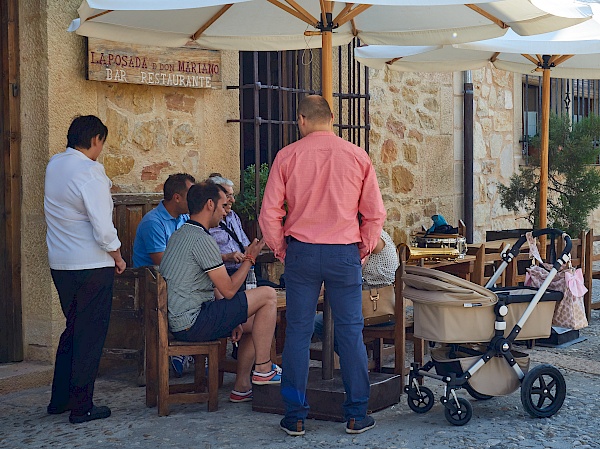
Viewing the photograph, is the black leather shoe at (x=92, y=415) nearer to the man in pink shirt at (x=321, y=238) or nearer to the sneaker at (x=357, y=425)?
the man in pink shirt at (x=321, y=238)

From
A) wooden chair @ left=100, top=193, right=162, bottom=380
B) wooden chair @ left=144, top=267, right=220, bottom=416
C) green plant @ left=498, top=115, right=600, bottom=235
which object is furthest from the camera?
green plant @ left=498, top=115, right=600, bottom=235

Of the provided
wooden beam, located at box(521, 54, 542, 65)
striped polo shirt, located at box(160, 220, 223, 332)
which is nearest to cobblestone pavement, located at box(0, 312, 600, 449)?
striped polo shirt, located at box(160, 220, 223, 332)

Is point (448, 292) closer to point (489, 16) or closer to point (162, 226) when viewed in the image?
point (489, 16)

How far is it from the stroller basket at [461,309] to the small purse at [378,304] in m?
0.29

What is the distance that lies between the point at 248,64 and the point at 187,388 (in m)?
3.60

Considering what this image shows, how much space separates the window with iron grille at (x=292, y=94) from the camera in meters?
7.87

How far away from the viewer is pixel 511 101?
11.3m

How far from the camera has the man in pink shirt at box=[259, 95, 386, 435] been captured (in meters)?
4.72

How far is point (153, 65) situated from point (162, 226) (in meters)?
1.22

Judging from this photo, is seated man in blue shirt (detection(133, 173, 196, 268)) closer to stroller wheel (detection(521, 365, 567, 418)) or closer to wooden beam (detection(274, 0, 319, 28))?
wooden beam (detection(274, 0, 319, 28))

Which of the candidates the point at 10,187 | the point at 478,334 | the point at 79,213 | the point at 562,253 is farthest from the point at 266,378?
the point at 10,187

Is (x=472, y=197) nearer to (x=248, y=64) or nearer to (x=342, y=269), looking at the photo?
(x=248, y=64)

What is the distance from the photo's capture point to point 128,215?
6.49 m

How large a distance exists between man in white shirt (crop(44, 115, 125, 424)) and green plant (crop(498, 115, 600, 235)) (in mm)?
4576
